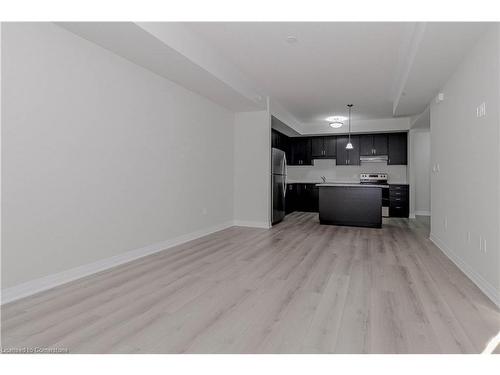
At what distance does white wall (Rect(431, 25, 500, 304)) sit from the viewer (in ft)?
8.66

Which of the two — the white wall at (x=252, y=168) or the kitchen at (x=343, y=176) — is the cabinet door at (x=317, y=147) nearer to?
the kitchen at (x=343, y=176)

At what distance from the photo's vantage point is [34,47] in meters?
2.65

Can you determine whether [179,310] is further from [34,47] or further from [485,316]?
[34,47]

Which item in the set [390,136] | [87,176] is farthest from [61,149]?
[390,136]

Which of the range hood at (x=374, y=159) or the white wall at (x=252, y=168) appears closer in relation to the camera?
the white wall at (x=252, y=168)

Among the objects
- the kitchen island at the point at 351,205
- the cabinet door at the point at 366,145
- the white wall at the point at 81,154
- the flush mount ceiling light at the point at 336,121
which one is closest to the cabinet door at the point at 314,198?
the cabinet door at the point at 366,145

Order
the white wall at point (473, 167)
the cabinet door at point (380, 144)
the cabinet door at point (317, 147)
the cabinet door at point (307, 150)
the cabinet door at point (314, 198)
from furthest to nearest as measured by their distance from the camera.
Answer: the cabinet door at point (307, 150)
the cabinet door at point (317, 147)
the cabinet door at point (314, 198)
the cabinet door at point (380, 144)
the white wall at point (473, 167)

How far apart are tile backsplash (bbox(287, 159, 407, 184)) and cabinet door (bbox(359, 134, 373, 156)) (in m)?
0.38

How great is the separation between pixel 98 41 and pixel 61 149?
1.19 m

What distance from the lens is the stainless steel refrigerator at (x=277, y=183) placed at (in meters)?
6.56

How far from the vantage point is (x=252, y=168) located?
6457 mm

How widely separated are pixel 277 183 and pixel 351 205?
1.68 meters

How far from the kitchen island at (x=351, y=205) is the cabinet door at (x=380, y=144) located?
8.18 feet

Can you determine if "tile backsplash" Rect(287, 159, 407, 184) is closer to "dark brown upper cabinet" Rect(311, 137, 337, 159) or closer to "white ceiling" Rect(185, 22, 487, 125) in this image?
"dark brown upper cabinet" Rect(311, 137, 337, 159)
